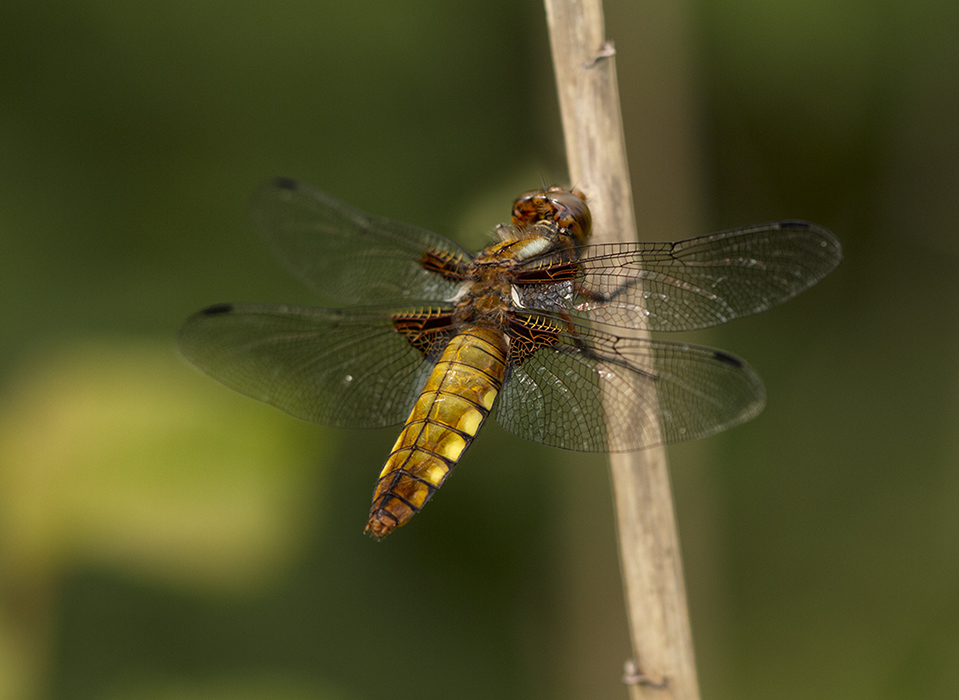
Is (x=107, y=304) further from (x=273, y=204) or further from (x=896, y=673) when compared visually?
(x=896, y=673)

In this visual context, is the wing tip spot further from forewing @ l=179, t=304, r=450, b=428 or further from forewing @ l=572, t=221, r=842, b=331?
forewing @ l=179, t=304, r=450, b=428

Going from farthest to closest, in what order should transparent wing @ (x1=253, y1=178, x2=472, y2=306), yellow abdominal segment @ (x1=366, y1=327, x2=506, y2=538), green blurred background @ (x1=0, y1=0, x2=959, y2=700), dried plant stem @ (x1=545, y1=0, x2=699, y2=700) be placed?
green blurred background @ (x1=0, y1=0, x2=959, y2=700)
transparent wing @ (x1=253, y1=178, x2=472, y2=306)
dried plant stem @ (x1=545, y1=0, x2=699, y2=700)
yellow abdominal segment @ (x1=366, y1=327, x2=506, y2=538)

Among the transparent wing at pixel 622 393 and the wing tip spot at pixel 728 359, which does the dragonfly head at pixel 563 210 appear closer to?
the transparent wing at pixel 622 393

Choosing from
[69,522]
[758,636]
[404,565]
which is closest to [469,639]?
[404,565]

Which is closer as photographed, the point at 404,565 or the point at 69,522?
the point at 69,522

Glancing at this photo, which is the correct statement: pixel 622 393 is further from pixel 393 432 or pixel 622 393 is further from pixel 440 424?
pixel 393 432

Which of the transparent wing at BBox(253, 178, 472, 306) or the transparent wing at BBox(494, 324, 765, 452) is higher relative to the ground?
the transparent wing at BBox(253, 178, 472, 306)

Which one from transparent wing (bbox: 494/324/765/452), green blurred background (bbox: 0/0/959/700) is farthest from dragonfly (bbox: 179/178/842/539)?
green blurred background (bbox: 0/0/959/700)
